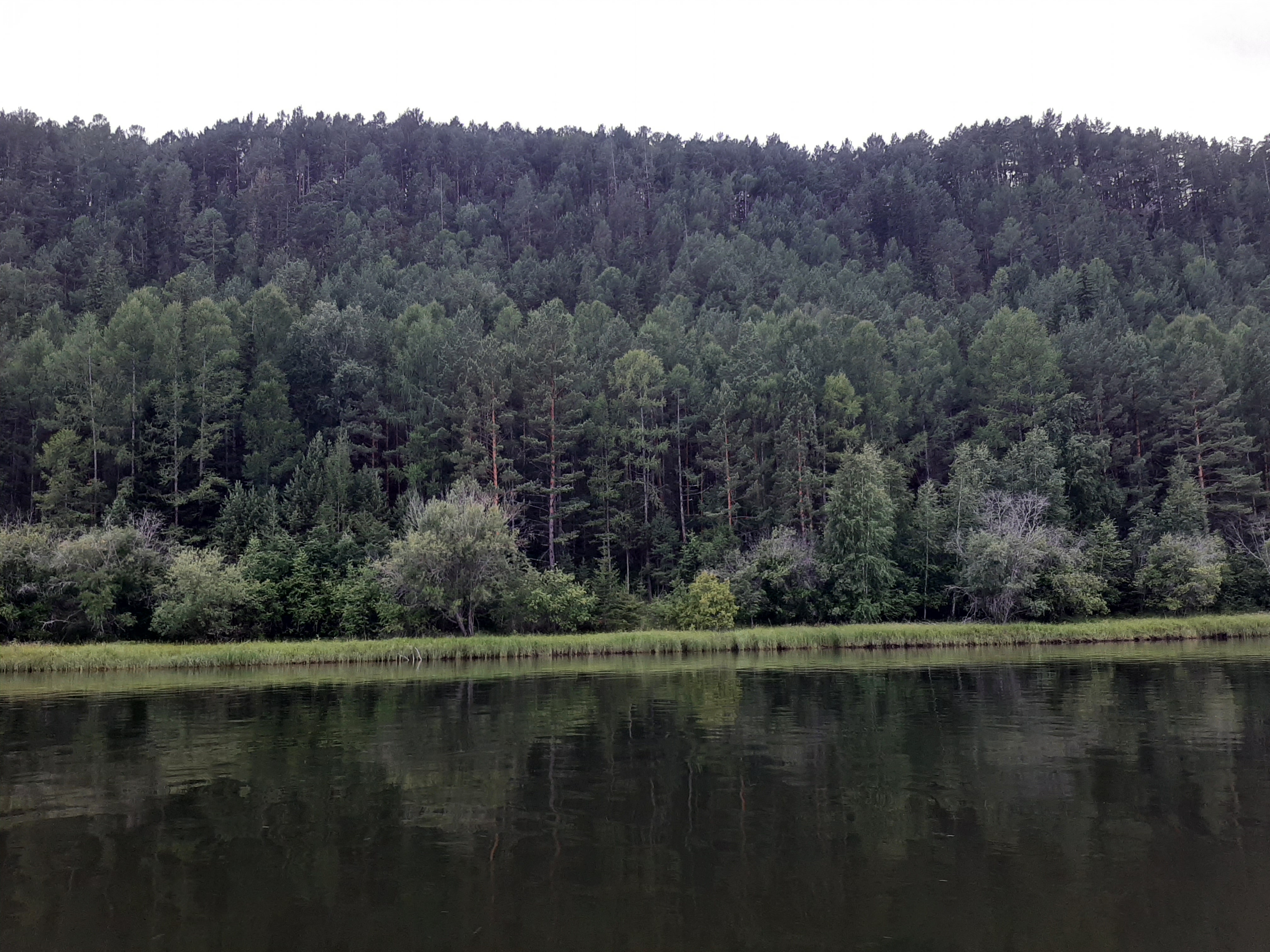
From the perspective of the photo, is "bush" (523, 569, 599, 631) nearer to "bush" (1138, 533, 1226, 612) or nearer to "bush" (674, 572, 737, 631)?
"bush" (674, 572, 737, 631)

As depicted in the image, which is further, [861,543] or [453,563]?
[861,543]

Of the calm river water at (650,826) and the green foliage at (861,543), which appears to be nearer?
the calm river water at (650,826)

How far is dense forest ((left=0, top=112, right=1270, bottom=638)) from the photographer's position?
6512 centimetres

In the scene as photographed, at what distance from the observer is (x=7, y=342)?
90.2 meters

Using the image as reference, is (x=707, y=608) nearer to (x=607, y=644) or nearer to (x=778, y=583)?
(x=778, y=583)

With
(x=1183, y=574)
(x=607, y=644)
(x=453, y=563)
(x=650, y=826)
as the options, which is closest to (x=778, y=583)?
(x=607, y=644)

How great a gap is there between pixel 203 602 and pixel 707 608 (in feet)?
111

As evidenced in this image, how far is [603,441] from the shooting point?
270 ft

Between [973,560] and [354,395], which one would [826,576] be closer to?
[973,560]

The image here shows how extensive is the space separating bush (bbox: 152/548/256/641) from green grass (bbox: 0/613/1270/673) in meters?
2.13

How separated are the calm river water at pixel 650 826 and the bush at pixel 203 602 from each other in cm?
2804

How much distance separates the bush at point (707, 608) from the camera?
63594 mm

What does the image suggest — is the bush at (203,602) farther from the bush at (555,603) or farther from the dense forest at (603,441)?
the bush at (555,603)

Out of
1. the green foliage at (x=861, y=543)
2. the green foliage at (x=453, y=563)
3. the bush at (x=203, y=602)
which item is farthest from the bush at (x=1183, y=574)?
the bush at (x=203, y=602)
